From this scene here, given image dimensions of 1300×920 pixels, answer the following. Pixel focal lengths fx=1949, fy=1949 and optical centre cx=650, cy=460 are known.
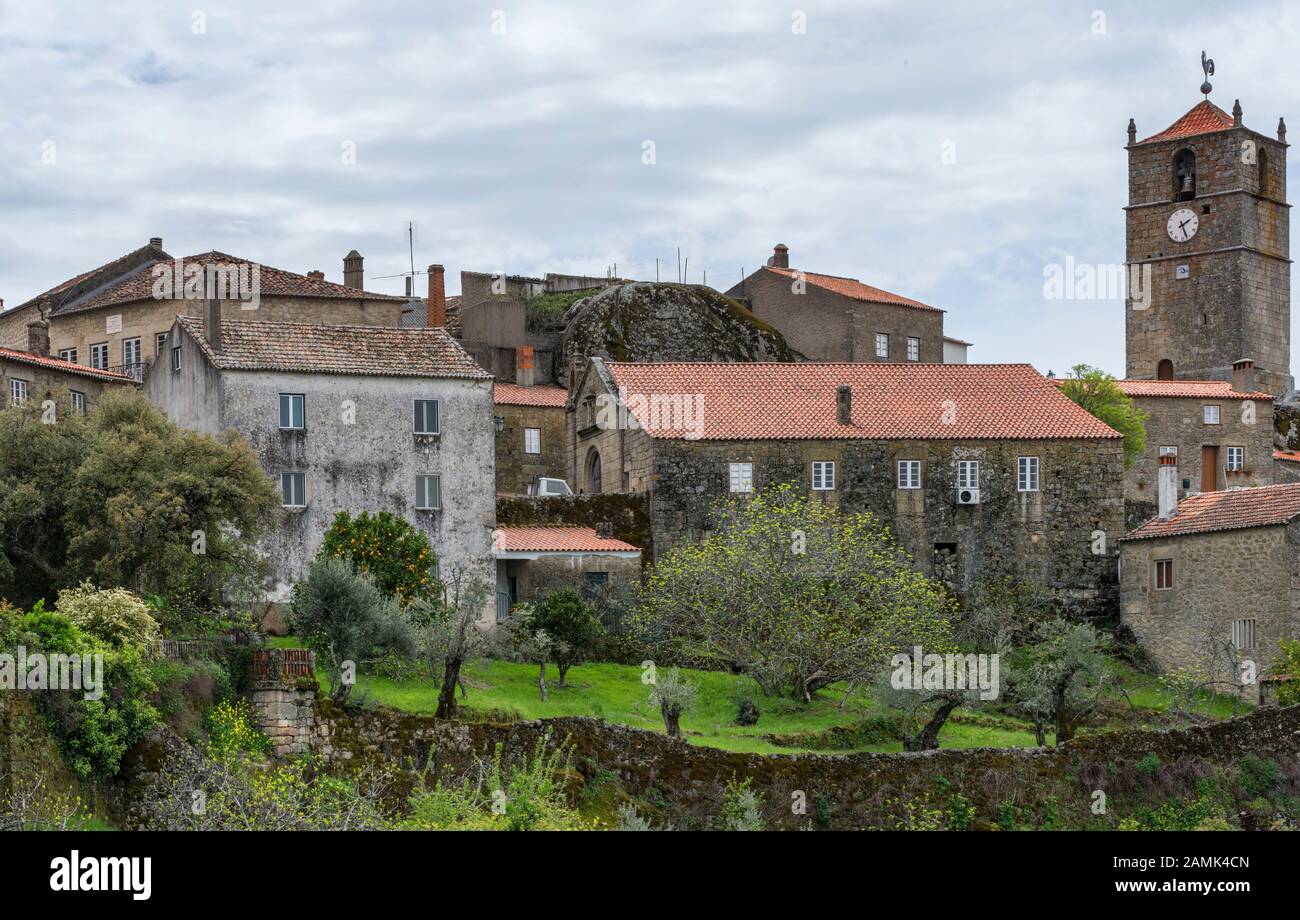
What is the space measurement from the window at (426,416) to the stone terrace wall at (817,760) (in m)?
16.2

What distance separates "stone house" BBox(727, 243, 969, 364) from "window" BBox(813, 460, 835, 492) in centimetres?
2209

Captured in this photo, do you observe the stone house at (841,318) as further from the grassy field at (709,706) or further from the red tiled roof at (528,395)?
the grassy field at (709,706)

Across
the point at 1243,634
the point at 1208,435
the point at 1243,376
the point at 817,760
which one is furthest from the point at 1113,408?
the point at 817,760

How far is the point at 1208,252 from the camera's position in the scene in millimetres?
95625

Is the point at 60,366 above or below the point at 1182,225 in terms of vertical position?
below

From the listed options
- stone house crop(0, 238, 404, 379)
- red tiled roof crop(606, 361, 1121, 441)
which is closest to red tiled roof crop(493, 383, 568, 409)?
stone house crop(0, 238, 404, 379)

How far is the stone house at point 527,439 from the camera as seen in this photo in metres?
70.9

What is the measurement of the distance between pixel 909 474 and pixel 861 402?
135 inches

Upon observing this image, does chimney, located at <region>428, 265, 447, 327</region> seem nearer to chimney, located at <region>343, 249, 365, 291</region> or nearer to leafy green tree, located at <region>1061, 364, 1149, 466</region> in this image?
chimney, located at <region>343, 249, 365, 291</region>

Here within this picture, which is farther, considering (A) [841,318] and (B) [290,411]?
(A) [841,318]

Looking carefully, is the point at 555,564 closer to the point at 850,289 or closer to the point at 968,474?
the point at 968,474
